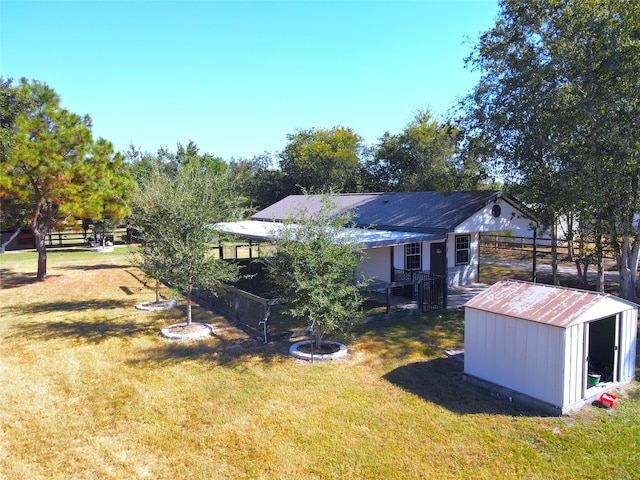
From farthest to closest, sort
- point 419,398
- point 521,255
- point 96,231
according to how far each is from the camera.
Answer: point 96,231, point 521,255, point 419,398

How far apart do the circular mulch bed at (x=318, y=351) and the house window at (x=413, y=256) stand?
234 inches

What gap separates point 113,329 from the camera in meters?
11.1

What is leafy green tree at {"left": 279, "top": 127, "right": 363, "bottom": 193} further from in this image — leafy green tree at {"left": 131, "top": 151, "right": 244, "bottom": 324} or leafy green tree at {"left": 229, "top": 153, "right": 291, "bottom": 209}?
leafy green tree at {"left": 131, "top": 151, "right": 244, "bottom": 324}

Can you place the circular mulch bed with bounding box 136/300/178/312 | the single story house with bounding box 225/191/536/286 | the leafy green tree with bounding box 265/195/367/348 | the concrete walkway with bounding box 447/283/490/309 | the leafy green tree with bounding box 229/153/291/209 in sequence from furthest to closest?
the leafy green tree with bounding box 229/153/291/209, the single story house with bounding box 225/191/536/286, the concrete walkway with bounding box 447/283/490/309, the circular mulch bed with bounding box 136/300/178/312, the leafy green tree with bounding box 265/195/367/348

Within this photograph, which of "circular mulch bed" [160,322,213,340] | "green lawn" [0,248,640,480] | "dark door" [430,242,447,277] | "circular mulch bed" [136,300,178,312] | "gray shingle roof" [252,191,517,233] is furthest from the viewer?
"dark door" [430,242,447,277]

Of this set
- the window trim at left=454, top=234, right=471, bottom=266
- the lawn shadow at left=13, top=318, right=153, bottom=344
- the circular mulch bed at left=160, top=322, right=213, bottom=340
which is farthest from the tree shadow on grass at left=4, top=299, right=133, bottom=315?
the window trim at left=454, top=234, right=471, bottom=266

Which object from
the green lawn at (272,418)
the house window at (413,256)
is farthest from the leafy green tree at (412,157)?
the green lawn at (272,418)

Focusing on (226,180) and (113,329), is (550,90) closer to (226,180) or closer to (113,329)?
(226,180)

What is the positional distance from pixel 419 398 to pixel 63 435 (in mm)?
5146

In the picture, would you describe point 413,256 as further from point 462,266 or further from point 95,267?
point 95,267

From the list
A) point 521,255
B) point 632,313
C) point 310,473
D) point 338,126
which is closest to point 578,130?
point 632,313

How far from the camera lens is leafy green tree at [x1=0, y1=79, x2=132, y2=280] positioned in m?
14.7

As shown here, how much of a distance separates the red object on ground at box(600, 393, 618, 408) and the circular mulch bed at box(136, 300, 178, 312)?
445 inches

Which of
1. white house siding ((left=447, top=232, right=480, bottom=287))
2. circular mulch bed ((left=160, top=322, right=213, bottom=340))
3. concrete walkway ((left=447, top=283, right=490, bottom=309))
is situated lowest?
circular mulch bed ((left=160, top=322, right=213, bottom=340))
